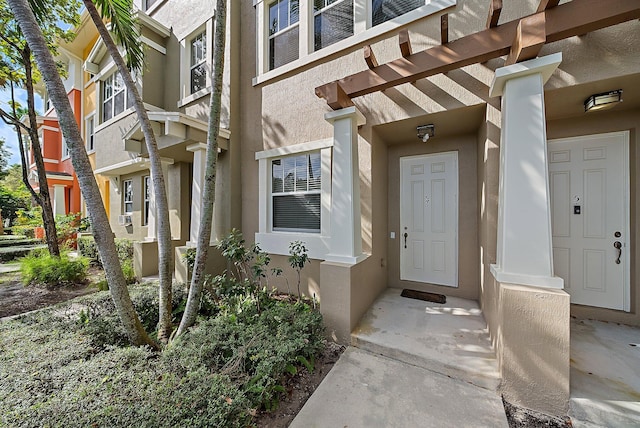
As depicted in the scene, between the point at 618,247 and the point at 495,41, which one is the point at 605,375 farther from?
the point at 495,41

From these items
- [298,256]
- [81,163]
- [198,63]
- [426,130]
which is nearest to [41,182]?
[198,63]

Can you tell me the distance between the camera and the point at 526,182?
256cm

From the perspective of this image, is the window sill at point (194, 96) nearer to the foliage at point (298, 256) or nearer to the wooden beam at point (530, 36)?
the foliage at point (298, 256)

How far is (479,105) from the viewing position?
353 centimetres

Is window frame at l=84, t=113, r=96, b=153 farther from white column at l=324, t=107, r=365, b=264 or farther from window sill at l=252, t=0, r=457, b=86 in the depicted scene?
white column at l=324, t=107, r=365, b=264

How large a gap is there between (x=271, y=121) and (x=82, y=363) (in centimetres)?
502

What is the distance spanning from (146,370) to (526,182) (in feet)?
14.1

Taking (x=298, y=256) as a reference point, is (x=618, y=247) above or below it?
above

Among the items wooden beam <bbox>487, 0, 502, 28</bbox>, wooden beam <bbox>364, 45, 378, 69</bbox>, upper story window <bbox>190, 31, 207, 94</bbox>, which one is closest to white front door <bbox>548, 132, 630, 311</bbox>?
wooden beam <bbox>487, 0, 502, 28</bbox>

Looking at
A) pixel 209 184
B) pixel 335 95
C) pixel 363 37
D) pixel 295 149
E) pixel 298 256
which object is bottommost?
pixel 298 256

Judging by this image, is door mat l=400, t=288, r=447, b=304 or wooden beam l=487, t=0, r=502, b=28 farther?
door mat l=400, t=288, r=447, b=304

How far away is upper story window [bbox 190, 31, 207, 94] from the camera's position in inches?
265

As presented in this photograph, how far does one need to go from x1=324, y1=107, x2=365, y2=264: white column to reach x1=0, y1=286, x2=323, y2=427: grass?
111cm

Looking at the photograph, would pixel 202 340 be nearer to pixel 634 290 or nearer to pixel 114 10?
pixel 114 10
